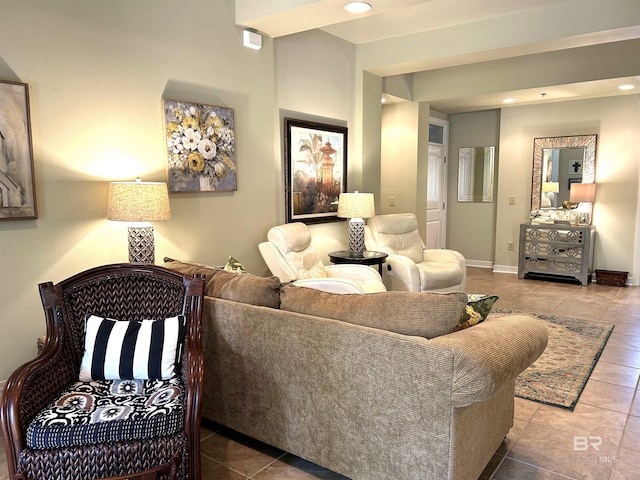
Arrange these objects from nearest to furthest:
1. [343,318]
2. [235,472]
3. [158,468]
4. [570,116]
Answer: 1. [158,468]
2. [343,318]
3. [235,472]
4. [570,116]

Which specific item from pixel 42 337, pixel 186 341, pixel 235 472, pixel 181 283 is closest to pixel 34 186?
pixel 42 337

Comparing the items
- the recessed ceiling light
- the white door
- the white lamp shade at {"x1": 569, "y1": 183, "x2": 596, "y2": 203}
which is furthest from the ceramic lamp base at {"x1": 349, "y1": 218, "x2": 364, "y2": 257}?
the white lamp shade at {"x1": 569, "y1": 183, "x2": 596, "y2": 203}

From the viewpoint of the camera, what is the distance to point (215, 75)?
11.6 feet

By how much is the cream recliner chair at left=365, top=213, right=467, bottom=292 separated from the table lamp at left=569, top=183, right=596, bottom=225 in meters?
2.31

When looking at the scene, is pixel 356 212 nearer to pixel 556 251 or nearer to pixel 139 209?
pixel 139 209

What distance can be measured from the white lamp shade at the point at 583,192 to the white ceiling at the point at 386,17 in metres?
1.24

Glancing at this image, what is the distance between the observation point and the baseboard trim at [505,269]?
22.8 feet

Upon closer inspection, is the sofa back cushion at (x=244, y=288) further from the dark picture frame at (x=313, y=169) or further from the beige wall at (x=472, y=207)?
the beige wall at (x=472, y=207)

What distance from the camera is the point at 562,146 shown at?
6395mm

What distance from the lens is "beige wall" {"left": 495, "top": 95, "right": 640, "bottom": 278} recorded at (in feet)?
19.6

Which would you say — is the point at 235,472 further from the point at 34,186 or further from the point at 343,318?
the point at 34,186

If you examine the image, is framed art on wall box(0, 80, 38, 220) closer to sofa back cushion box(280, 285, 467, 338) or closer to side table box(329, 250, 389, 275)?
sofa back cushion box(280, 285, 467, 338)

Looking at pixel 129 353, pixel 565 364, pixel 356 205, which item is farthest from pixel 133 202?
pixel 565 364

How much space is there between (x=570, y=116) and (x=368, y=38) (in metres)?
3.29
